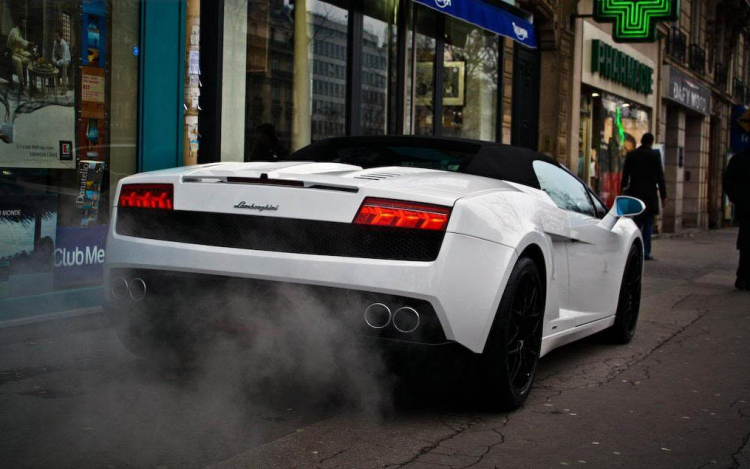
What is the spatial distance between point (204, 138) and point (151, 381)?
15.0 feet

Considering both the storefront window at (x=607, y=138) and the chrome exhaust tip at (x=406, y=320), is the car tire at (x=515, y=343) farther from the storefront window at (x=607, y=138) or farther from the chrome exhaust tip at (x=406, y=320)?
the storefront window at (x=607, y=138)

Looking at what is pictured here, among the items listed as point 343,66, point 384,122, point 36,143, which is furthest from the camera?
point 384,122

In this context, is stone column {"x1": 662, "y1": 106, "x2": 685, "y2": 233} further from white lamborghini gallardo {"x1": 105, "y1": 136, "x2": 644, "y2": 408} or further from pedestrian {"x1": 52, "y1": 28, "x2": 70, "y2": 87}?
white lamborghini gallardo {"x1": 105, "y1": 136, "x2": 644, "y2": 408}

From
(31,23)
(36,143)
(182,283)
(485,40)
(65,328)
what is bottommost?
(65,328)

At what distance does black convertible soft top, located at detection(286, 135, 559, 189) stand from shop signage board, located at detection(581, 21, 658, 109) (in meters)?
14.1

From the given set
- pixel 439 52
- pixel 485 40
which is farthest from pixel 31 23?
pixel 485 40

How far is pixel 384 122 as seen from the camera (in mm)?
12547

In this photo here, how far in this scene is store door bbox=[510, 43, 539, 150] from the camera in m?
16.8

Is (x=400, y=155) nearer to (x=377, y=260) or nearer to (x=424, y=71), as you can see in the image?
(x=377, y=260)

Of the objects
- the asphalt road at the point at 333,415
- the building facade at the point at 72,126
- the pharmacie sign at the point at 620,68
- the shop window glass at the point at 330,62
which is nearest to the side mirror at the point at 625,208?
the asphalt road at the point at 333,415

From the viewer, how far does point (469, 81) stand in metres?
15.2

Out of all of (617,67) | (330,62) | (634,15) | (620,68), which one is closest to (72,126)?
(330,62)

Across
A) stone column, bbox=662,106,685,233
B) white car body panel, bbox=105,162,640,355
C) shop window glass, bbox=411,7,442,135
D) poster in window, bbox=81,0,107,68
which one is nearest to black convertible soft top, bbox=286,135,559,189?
white car body panel, bbox=105,162,640,355

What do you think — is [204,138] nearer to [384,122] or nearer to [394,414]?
[384,122]
